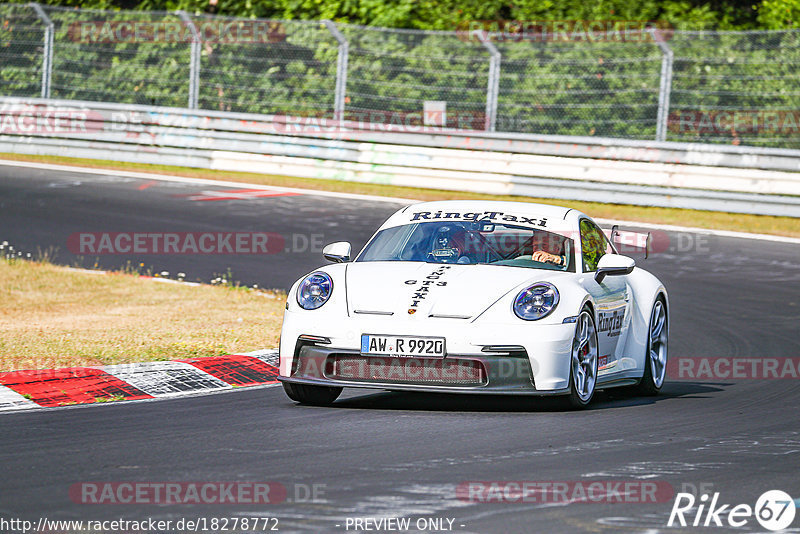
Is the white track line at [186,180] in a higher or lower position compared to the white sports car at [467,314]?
lower

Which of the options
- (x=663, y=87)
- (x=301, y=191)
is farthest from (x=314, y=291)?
(x=301, y=191)

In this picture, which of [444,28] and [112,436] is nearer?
[112,436]

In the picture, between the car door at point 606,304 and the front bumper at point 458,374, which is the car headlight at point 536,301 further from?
the car door at point 606,304

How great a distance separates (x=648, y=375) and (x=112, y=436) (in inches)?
156

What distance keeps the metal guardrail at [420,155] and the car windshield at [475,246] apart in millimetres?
10844

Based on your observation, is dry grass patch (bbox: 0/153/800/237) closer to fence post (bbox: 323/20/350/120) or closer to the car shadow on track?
fence post (bbox: 323/20/350/120)

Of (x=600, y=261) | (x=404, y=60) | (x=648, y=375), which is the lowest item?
(x=648, y=375)

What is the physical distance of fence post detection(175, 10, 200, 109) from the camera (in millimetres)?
22359

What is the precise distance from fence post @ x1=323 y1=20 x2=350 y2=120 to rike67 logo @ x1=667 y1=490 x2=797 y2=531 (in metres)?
16.8

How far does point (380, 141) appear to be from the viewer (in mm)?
21406

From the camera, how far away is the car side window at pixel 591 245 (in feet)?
28.2

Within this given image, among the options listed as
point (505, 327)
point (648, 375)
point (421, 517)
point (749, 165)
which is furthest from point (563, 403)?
point (749, 165)

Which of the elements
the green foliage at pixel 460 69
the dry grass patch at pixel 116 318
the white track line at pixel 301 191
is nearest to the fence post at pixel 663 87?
the green foliage at pixel 460 69

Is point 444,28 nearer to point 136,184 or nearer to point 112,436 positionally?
point 136,184
